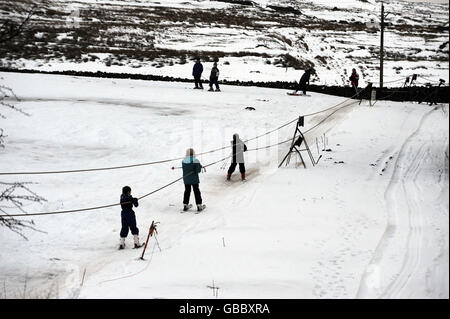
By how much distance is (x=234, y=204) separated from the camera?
12.5 metres

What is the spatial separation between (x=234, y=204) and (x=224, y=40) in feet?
137

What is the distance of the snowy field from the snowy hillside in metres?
8.71

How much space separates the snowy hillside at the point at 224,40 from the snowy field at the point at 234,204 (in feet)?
28.6

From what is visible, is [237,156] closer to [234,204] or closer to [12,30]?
[234,204]

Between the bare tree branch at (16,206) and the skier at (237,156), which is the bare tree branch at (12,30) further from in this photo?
the skier at (237,156)

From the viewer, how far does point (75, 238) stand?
1120 cm

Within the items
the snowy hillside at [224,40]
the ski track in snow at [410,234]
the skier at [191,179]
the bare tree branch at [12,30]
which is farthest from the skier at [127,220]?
the snowy hillside at [224,40]

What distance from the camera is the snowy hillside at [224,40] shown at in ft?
129

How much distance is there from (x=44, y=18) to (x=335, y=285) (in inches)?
2278

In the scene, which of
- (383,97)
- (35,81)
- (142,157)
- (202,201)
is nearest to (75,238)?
(202,201)

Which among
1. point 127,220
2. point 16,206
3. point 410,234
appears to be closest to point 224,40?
point 16,206

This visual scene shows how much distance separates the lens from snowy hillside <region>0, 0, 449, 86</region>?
39.4m

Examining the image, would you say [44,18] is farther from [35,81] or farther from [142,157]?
[142,157]

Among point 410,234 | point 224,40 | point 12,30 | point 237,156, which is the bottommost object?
point 410,234
